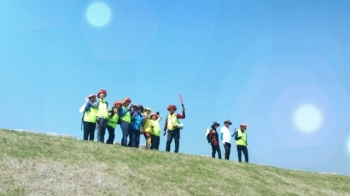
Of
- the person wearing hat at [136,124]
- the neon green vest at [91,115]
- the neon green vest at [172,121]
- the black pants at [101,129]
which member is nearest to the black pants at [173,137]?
the neon green vest at [172,121]

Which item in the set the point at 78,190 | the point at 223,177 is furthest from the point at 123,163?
the point at 223,177

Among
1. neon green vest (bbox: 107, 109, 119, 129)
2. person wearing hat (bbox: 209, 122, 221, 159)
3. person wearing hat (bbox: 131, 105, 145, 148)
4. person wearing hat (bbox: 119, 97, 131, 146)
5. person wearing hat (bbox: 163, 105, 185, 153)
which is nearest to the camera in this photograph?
neon green vest (bbox: 107, 109, 119, 129)

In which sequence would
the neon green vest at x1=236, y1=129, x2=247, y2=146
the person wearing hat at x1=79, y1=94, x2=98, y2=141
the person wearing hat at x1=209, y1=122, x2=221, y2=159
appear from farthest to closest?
1. the neon green vest at x1=236, y1=129, x2=247, y2=146
2. the person wearing hat at x1=209, y1=122, x2=221, y2=159
3. the person wearing hat at x1=79, y1=94, x2=98, y2=141

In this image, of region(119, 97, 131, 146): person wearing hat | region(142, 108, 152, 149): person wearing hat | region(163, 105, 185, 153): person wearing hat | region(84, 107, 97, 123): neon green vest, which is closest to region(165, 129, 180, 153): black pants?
region(163, 105, 185, 153): person wearing hat

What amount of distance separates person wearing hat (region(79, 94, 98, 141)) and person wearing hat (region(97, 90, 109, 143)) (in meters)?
0.20

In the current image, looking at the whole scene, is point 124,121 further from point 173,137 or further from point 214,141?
point 214,141

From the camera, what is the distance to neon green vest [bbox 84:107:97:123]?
19.1m

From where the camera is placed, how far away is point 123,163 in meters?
16.0

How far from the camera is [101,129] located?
19.4 meters

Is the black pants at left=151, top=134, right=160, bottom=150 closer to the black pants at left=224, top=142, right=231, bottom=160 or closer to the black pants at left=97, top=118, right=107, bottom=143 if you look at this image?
the black pants at left=97, top=118, right=107, bottom=143

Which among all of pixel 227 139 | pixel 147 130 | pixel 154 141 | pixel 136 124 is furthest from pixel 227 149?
pixel 136 124

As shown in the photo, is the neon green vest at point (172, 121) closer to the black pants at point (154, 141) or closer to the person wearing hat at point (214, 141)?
the black pants at point (154, 141)

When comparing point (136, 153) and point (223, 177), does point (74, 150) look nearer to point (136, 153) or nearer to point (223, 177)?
point (136, 153)

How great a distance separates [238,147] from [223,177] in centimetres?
682
